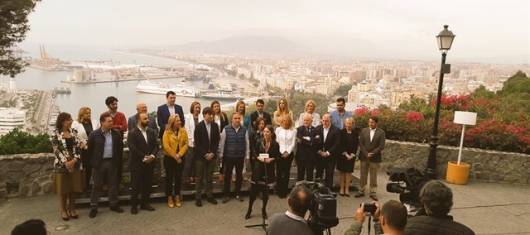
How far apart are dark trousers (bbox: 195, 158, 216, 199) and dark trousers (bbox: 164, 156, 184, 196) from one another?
0.98 feet

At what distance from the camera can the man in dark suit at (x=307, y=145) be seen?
7527mm

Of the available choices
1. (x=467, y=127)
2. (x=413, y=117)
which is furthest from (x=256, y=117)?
(x=467, y=127)

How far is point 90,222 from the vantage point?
6.13 m

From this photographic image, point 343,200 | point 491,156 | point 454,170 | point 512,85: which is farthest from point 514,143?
point 512,85

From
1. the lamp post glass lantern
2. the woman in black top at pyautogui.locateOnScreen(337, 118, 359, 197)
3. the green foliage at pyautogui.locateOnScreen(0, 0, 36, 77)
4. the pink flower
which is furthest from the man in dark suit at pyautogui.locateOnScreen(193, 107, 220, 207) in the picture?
the pink flower

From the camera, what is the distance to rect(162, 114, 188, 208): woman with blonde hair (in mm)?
6742

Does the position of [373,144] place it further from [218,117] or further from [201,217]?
[201,217]

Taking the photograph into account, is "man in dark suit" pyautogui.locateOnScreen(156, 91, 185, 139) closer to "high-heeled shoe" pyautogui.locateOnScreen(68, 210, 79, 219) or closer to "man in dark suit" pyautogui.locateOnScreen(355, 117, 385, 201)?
"high-heeled shoe" pyautogui.locateOnScreen(68, 210, 79, 219)

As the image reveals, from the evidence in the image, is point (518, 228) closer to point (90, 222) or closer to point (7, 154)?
point (90, 222)

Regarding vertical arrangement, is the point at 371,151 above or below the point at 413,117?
below

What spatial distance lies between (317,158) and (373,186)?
1.29 meters

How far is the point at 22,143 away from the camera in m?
7.45

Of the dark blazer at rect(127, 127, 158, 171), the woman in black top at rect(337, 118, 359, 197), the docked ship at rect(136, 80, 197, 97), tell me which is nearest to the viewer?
the dark blazer at rect(127, 127, 158, 171)

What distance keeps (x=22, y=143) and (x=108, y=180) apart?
2242mm
